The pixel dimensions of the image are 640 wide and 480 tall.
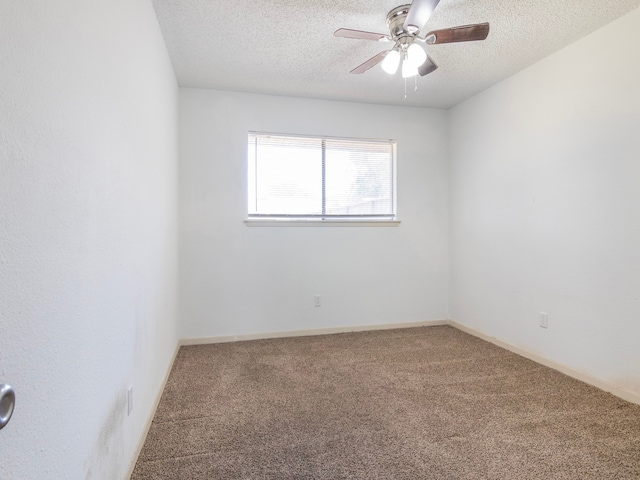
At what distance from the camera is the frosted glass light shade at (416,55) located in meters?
2.06

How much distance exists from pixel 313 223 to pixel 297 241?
26cm

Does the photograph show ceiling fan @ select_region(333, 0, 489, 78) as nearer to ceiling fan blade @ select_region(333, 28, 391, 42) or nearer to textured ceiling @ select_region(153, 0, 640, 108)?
ceiling fan blade @ select_region(333, 28, 391, 42)

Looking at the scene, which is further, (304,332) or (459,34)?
(304,332)

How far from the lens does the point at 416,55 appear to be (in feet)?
6.85

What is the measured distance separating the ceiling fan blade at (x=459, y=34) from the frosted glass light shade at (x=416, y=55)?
80 millimetres

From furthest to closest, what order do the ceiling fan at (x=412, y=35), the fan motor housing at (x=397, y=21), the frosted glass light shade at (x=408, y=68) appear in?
the frosted glass light shade at (x=408, y=68)
the fan motor housing at (x=397, y=21)
the ceiling fan at (x=412, y=35)

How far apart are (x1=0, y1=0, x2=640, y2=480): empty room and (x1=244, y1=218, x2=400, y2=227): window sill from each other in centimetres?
3

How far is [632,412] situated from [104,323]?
116 inches

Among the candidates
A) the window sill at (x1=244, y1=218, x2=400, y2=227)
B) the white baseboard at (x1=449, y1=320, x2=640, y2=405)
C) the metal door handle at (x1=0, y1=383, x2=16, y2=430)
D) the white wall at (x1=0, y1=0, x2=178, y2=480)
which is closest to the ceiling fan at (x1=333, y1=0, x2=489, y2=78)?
the white wall at (x1=0, y1=0, x2=178, y2=480)

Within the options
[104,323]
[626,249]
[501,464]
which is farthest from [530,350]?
[104,323]

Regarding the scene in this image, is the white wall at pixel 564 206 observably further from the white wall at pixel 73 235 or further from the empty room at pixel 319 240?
the white wall at pixel 73 235

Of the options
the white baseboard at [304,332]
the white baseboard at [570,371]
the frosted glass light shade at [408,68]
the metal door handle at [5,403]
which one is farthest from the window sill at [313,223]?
the metal door handle at [5,403]

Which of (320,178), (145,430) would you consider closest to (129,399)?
(145,430)

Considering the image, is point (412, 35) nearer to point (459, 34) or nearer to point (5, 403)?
point (459, 34)
